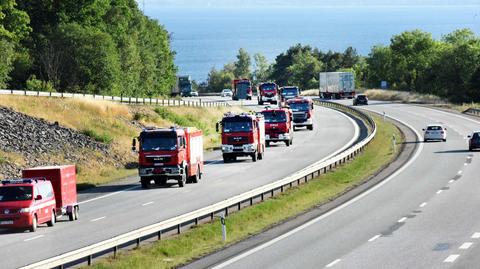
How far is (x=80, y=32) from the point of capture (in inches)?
3898

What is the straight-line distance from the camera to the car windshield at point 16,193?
34469 millimetres

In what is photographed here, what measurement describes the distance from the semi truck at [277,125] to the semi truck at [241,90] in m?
70.5

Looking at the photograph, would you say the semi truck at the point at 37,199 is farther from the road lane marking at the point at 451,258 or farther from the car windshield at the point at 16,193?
the road lane marking at the point at 451,258

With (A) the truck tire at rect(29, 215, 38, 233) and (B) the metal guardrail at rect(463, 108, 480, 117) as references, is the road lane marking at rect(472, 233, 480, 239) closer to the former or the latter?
(A) the truck tire at rect(29, 215, 38, 233)

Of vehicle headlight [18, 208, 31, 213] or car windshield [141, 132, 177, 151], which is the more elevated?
car windshield [141, 132, 177, 151]

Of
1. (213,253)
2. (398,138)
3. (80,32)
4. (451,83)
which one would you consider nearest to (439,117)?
(398,138)

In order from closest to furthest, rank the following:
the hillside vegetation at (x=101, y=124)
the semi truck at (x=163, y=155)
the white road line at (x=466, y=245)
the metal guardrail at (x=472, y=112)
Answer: the white road line at (x=466, y=245), the semi truck at (x=163, y=155), the hillside vegetation at (x=101, y=124), the metal guardrail at (x=472, y=112)

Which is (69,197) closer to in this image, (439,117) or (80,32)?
(80,32)

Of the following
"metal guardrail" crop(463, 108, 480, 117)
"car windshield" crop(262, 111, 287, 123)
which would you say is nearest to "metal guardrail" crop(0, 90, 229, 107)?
"car windshield" crop(262, 111, 287, 123)

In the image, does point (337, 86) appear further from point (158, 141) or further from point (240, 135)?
point (158, 141)

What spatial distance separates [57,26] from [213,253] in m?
77.7

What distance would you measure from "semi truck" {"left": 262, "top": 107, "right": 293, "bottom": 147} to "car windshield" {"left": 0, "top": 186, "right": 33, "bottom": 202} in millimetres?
42926

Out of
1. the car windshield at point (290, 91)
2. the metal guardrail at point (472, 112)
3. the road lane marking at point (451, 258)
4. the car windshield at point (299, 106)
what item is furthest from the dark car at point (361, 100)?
the road lane marking at point (451, 258)

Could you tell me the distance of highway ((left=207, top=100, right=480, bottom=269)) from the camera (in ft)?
83.8
